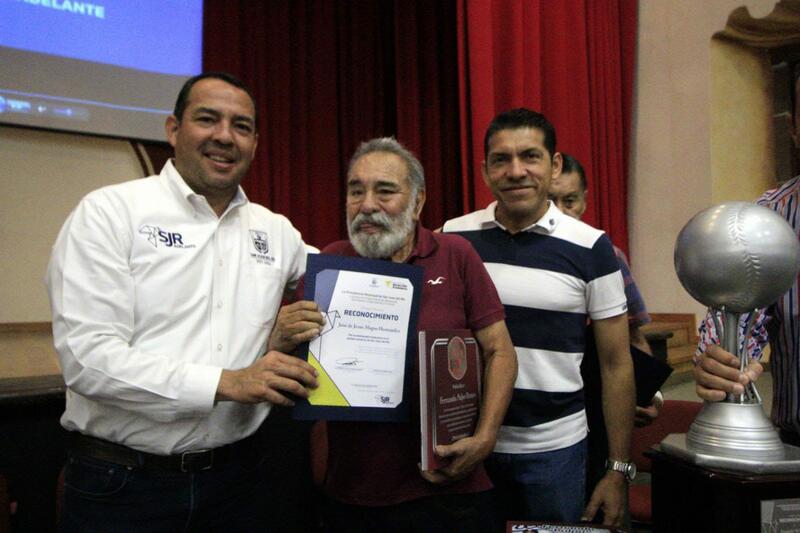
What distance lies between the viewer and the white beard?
5.13ft

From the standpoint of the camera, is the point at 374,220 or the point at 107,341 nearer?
the point at 107,341

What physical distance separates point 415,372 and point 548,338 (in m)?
0.46

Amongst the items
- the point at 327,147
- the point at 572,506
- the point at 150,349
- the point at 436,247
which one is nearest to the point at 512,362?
the point at 436,247

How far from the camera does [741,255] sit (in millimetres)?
1110

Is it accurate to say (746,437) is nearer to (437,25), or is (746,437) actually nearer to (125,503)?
(125,503)

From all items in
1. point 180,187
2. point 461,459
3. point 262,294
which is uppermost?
point 180,187

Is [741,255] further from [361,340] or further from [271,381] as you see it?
[271,381]

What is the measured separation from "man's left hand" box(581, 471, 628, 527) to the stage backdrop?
2690 mm

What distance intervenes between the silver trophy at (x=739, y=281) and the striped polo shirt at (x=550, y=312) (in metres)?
0.55

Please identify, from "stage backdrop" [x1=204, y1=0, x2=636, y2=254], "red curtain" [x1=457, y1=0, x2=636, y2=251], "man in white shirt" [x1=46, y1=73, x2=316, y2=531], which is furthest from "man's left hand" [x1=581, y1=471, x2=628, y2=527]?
"stage backdrop" [x1=204, y1=0, x2=636, y2=254]

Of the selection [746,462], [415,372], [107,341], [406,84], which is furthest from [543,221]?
[406,84]

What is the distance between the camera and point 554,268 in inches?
69.8

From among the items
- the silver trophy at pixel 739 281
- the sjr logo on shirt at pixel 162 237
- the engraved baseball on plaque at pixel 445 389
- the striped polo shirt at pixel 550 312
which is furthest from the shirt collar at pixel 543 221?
the sjr logo on shirt at pixel 162 237

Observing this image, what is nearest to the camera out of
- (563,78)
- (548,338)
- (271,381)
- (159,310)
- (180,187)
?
(271,381)
